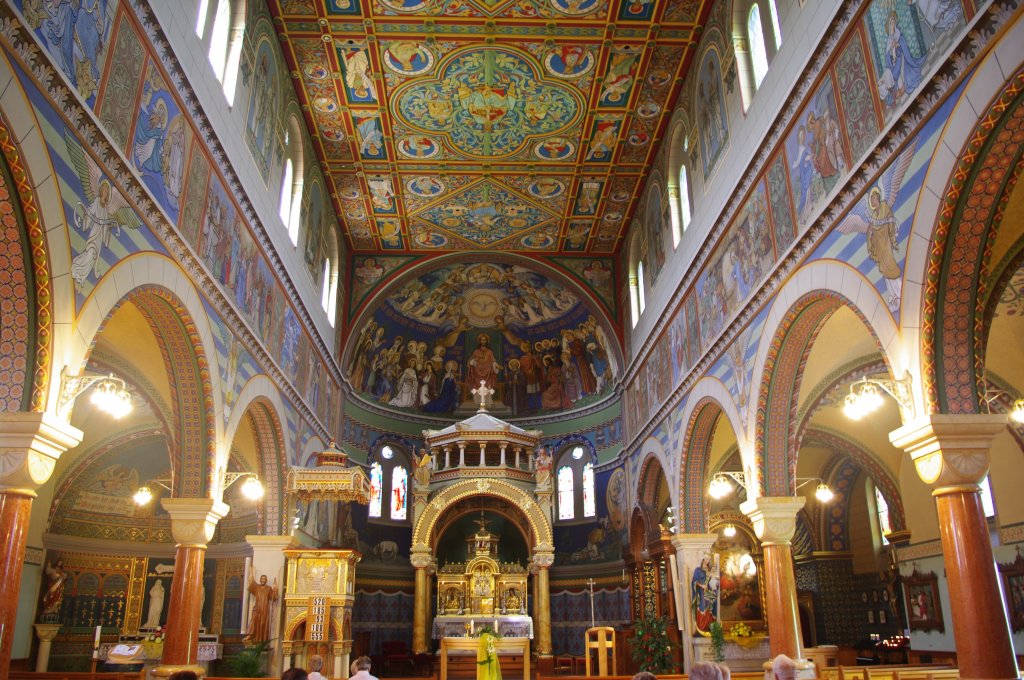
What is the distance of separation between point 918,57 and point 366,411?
20.7 metres

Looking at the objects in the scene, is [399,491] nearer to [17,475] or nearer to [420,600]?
[420,600]

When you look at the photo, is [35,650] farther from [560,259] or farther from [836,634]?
[836,634]

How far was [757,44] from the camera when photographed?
14.0 m

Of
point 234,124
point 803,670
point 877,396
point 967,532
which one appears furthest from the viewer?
point 234,124

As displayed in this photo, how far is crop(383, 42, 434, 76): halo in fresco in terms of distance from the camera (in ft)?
54.8

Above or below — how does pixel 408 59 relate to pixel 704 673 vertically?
above

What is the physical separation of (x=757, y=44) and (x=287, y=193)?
10255 millimetres

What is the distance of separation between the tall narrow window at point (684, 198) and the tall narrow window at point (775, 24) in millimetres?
5205

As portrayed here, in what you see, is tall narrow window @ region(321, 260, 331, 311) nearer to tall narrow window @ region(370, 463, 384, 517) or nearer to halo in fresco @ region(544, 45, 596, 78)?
tall narrow window @ region(370, 463, 384, 517)

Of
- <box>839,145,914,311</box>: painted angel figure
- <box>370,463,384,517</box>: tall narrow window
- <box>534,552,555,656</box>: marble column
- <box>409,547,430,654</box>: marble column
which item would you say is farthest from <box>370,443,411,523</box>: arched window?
<box>839,145,914,311</box>: painted angel figure

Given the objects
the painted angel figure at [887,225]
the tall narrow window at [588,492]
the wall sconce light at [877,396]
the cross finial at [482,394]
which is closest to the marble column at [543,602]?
the tall narrow window at [588,492]

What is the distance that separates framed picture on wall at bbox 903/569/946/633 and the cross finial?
1333 cm

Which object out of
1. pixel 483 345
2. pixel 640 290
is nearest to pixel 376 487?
pixel 483 345

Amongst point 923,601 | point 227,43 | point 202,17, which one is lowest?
point 923,601
